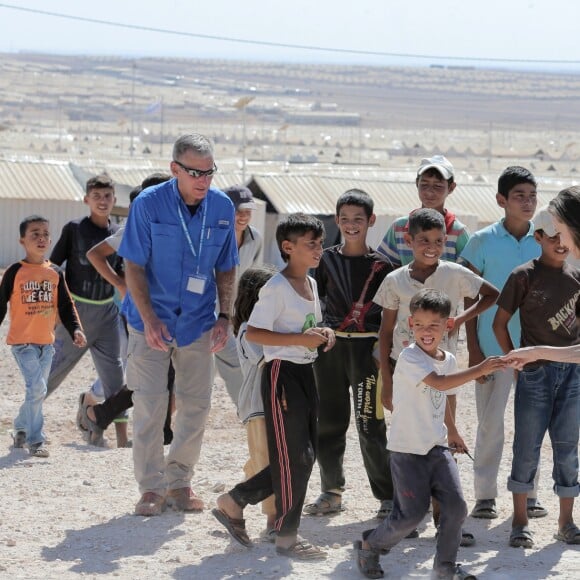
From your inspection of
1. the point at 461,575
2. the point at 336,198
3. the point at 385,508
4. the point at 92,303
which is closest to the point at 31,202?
the point at 336,198

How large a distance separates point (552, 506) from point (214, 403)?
4.80 meters

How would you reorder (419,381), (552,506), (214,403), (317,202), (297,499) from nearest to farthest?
1. (419,381)
2. (297,499)
3. (552,506)
4. (214,403)
5. (317,202)

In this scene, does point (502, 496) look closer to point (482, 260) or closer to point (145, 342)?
point (482, 260)

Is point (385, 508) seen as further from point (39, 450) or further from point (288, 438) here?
point (39, 450)

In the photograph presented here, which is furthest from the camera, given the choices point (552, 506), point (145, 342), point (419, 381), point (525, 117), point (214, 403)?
point (525, 117)

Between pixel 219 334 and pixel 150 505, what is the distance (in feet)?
3.20

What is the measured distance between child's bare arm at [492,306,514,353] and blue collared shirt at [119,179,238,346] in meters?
1.50

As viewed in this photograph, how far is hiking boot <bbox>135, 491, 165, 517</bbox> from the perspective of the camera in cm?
655

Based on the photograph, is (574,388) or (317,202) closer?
(574,388)

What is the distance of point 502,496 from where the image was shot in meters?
7.29

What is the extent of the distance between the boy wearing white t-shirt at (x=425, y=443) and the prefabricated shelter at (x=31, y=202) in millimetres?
22135

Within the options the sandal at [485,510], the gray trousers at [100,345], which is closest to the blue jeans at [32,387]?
the gray trousers at [100,345]

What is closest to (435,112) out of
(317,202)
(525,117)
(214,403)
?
(525,117)

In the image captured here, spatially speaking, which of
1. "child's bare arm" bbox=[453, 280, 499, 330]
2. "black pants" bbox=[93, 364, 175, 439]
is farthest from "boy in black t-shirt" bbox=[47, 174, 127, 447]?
"child's bare arm" bbox=[453, 280, 499, 330]
